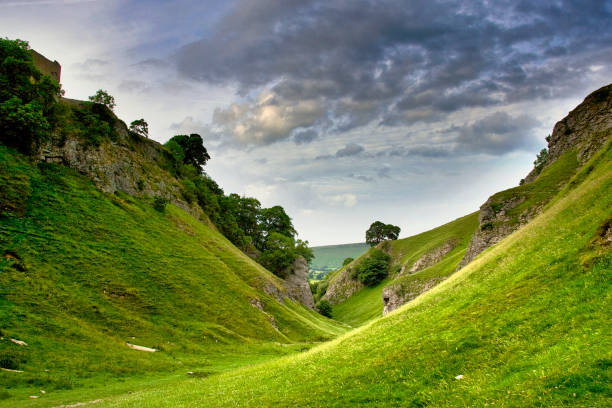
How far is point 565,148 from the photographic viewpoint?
87.4 meters

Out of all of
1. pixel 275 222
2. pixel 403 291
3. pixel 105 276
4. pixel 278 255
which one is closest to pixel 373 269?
pixel 275 222

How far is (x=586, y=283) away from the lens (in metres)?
16.0

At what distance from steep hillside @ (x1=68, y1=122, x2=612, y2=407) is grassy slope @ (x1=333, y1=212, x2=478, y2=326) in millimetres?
67923

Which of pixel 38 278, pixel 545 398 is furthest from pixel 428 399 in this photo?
pixel 38 278

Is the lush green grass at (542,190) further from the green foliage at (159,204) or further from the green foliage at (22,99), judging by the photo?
the green foliage at (22,99)

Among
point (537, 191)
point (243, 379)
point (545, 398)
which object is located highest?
point (537, 191)

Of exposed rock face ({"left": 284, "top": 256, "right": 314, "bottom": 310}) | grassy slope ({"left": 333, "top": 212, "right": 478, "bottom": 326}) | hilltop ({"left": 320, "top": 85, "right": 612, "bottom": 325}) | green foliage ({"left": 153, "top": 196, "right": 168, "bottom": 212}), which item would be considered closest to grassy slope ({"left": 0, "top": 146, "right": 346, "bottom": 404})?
green foliage ({"left": 153, "top": 196, "right": 168, "bottom": 212})

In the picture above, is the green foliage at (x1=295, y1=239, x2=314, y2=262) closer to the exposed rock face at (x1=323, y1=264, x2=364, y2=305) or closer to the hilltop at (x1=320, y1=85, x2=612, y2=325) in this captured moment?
the hilltop at (x1=320, y1=85, x2=612, y2=325)

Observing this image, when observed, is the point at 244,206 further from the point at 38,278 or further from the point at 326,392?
the point at 326,392

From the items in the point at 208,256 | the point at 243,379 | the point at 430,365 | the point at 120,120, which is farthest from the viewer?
the point at 120,120

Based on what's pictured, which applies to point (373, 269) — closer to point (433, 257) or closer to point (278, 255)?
point (433, 257)

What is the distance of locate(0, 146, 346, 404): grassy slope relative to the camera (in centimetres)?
3037

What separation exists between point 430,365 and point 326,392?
560 centimetres

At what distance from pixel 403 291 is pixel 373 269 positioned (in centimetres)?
7081
